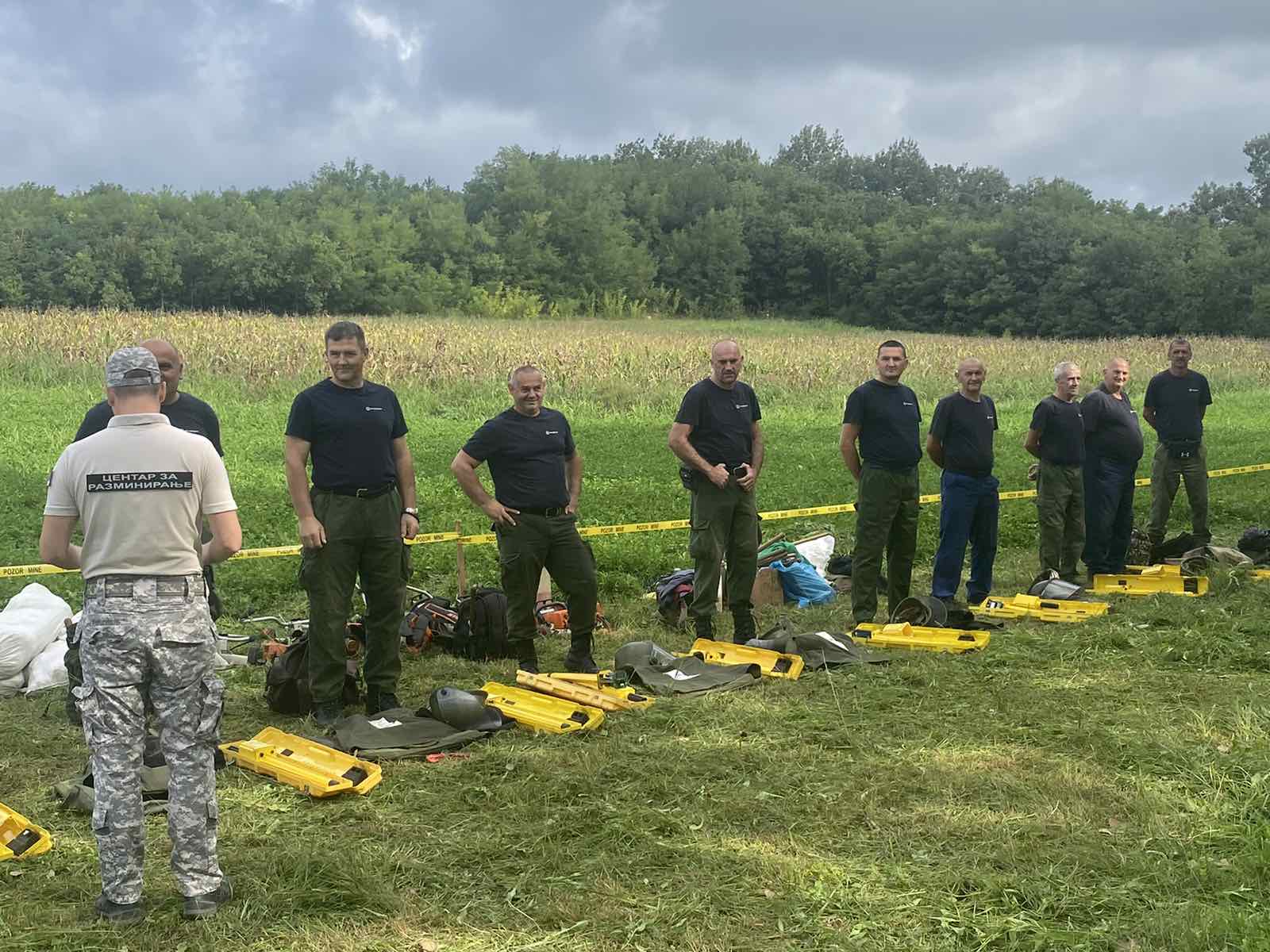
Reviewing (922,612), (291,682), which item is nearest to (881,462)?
(922,612)

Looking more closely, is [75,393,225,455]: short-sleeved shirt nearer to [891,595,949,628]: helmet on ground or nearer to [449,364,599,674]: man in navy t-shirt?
[449,364,599,674]: man in navy t-shirt

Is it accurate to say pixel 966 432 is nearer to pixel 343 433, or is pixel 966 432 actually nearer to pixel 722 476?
pixel 722 476

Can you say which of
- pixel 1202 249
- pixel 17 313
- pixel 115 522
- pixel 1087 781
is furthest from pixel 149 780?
pixel 1202 249

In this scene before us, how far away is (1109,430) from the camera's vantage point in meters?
10.8

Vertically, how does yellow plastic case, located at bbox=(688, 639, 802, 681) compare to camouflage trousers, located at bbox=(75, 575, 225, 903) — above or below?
below

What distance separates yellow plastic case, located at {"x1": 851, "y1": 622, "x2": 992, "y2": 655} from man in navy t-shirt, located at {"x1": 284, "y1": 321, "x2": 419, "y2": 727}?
3.37m

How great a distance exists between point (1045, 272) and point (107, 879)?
248 ft

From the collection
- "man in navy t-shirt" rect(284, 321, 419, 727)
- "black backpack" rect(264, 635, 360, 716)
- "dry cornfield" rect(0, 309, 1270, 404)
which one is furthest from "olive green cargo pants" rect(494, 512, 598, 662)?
"dry cornfield" rect(0, 309, 1270, 404)

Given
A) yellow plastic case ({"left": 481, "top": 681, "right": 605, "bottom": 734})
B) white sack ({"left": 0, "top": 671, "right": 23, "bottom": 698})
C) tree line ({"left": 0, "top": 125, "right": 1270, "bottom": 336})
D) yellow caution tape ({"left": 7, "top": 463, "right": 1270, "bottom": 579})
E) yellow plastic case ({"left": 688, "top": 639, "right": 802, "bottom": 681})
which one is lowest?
white sack ({"left": 0, "top": 671, "right": 23, "bottom": 698})

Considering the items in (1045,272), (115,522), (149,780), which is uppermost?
(1045,272)

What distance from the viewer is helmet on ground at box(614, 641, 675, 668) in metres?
7.59

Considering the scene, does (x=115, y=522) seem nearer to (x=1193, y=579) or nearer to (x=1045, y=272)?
(x=1193, y=579)

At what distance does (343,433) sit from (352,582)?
0.84 metres

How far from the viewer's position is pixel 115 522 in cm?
428
